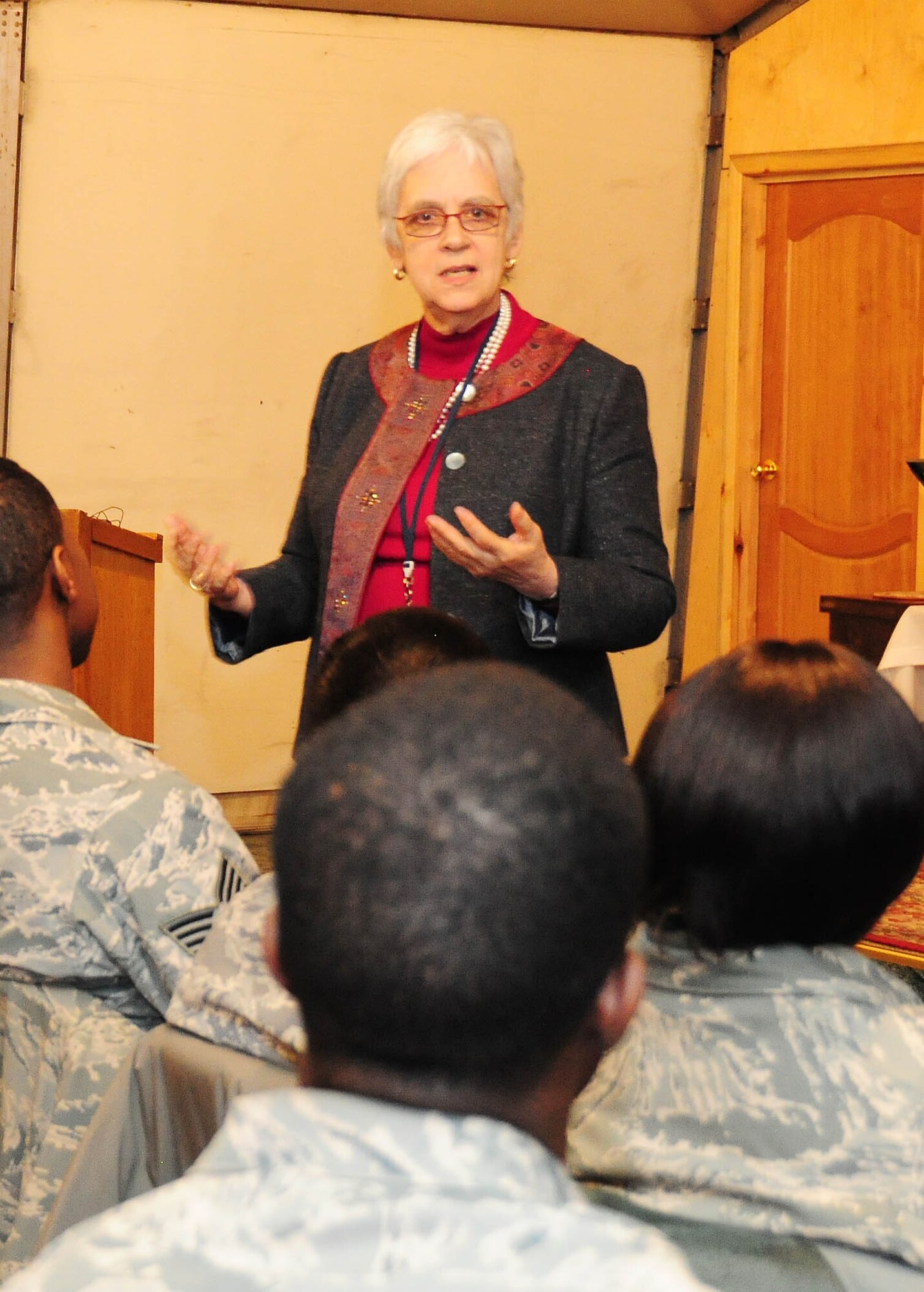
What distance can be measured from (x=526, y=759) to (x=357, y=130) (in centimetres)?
489

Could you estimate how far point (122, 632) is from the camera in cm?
324

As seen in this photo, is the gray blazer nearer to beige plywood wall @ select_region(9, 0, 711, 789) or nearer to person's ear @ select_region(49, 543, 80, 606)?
person's ear @ select_region(49, 543, 80, 606)

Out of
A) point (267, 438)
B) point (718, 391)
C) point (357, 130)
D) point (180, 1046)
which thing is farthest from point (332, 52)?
point (180, 1046)

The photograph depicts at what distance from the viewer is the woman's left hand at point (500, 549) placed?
174 centimetres

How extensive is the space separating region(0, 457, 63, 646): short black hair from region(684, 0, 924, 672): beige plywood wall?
4.17 metres

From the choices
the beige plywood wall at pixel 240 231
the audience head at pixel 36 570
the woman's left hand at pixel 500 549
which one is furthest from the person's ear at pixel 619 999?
the beige plywood wall at pixel 240 231

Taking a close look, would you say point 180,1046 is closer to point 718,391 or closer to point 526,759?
point 526,759

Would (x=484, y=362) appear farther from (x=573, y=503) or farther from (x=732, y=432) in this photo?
(x=732, y=432)

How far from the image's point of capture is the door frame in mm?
5625

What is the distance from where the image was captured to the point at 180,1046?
1.18 metres

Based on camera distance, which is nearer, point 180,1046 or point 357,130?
point 180,1046

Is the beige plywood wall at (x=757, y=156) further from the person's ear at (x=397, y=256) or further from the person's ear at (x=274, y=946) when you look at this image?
the person's ear at (x=274, y=946)

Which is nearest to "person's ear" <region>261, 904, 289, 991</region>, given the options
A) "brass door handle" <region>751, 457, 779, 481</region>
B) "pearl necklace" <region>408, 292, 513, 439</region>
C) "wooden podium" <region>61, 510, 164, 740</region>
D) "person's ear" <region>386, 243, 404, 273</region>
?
"pearl necklace" <region>408, 292, 513, 439</region>

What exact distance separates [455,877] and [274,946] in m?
0.12
